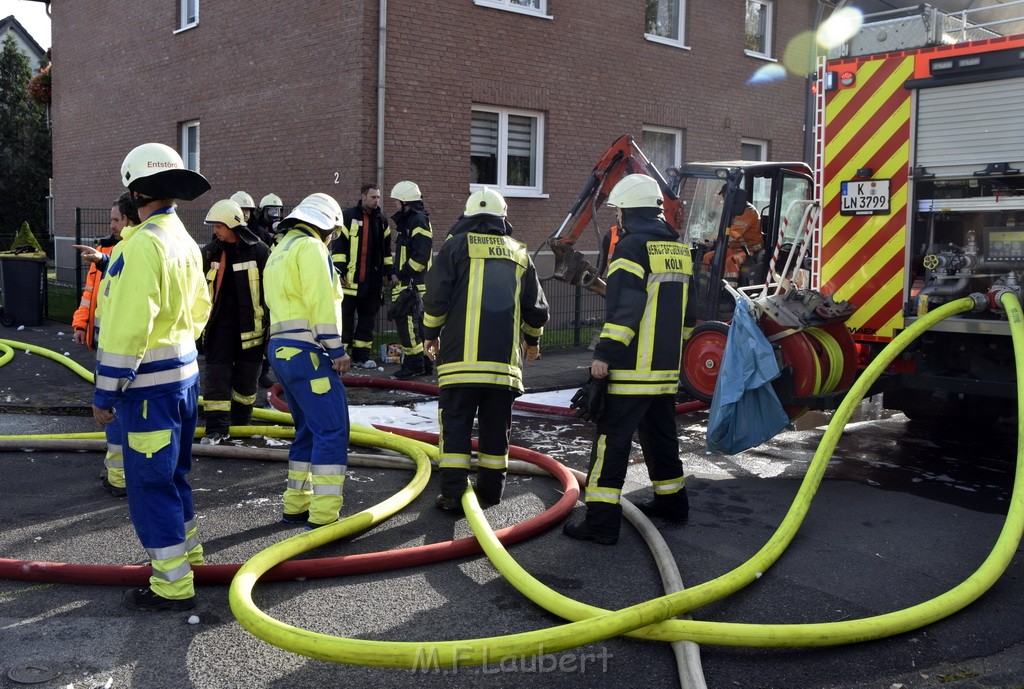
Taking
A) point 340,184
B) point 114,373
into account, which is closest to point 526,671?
point 114,373

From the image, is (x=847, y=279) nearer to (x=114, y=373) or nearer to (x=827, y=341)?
(x=827, y=341)

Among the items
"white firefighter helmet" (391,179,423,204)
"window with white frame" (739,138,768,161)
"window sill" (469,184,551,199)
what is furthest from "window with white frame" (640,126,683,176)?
"white firefighter helmet" (391,179,423,204)

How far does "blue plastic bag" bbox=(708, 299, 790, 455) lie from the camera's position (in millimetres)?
6234

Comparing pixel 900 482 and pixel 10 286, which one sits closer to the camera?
pixel 900 482

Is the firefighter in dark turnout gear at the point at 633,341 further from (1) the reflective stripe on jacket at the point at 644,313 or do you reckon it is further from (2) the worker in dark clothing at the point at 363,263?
(2) the worker in dark clothing at the point at 363,263

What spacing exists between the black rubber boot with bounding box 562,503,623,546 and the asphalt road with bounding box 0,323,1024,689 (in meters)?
0.09

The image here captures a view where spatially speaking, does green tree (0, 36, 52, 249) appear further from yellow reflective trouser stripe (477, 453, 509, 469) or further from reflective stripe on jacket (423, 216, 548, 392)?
yellow reflective trouser stripe (477, 453, 509, 469)

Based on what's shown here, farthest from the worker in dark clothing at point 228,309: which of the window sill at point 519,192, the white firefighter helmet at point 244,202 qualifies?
the window sill at point 519,192

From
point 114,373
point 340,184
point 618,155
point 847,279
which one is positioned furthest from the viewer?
point 340,184

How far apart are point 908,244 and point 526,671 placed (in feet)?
14.7

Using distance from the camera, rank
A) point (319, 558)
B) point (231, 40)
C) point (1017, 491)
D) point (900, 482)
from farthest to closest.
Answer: point (231, 40)
point (900, 482)
point (1017, 491)
point (319, 558)

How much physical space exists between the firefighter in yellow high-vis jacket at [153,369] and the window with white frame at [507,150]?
9.84 m

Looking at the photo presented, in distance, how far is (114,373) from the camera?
3881 mm

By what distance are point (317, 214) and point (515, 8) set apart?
31.7 feet
